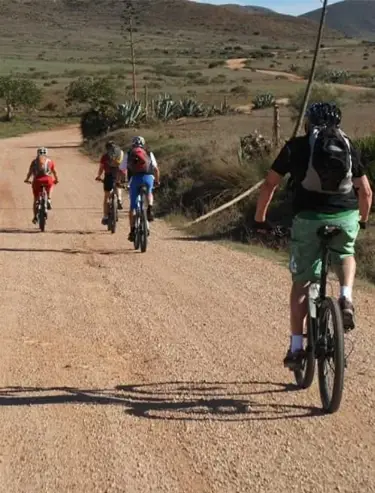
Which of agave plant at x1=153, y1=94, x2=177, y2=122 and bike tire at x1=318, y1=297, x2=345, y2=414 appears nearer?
bike tire at x1=318, y1=297, x2=345, y2=414

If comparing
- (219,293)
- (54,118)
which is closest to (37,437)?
(219,293)

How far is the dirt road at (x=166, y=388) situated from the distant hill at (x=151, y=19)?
142m

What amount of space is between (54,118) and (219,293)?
4913 cm

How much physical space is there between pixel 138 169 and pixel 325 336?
7.42 meters

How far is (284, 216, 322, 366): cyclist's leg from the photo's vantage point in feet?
17.2

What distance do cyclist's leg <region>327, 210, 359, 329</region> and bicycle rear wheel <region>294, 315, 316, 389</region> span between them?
29 centimetres

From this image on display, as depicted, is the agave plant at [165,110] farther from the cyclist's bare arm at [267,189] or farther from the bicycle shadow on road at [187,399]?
the cyclist's bare arm at [267,189]

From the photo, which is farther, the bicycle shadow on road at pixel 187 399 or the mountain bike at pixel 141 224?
the mountain bike at pixel 141 224

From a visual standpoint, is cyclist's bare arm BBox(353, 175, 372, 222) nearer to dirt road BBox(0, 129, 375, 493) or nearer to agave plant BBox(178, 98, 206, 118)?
dirt road BBox(0, 129, 375, 493)

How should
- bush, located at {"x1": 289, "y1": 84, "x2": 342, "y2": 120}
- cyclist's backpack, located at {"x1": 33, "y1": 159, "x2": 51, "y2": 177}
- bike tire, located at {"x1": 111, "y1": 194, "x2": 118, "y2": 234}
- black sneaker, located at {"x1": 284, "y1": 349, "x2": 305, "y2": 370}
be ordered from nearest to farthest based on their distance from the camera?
1. black sneaker, located at {"x1": 284, "y1": 349, "x2": 305, "y2": 370}
2. bike tire, located at {"x1": 111, "y1": 194, "x2": 118, "y2": 234}
3. cyclist's backpack, located at {"x1": 33, "y1": 159, "x2": 51, "y2": 177}
4. bush, located at {"x1": 289, "y1": 84, "x2": 342, "y2": 120}

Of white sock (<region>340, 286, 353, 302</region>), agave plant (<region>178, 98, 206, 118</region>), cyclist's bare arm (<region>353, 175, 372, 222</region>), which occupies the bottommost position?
agave plant (<region>178, 98, 206, 118</region>)

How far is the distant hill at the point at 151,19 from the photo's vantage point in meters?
153

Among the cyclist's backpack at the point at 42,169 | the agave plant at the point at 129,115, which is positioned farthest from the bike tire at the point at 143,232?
the agave plant at the point at 129,115

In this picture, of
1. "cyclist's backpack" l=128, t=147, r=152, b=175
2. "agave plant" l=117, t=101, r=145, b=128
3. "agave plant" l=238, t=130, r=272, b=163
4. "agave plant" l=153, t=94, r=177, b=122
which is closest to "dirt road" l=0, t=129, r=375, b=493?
"cyclist's backpack" l=128, t=147, r=152, b=175
